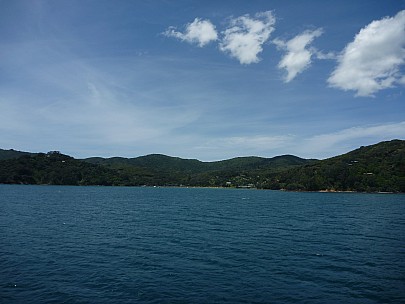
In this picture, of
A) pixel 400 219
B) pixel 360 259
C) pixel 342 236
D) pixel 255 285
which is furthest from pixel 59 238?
pixel 400 219

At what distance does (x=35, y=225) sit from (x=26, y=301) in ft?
154

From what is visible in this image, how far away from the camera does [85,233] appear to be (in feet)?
204

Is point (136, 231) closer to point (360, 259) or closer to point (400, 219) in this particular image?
point (360, 259)

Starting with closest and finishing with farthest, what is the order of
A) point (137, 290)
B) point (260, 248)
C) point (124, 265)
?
point (137, 290), point (124, 265), point (260, 248)

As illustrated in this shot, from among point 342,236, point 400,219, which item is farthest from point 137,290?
point 400,219

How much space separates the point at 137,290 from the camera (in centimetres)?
3125

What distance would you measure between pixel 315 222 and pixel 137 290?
6602 centimetres

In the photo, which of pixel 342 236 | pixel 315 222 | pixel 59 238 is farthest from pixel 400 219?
pixel 59 238

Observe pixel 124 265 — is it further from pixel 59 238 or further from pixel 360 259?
pixel 360 259

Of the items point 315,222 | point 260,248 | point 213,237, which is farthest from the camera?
point 315,222

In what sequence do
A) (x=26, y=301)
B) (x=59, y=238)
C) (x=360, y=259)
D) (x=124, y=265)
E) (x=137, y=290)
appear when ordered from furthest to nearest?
(x=59, y=238) → (x=360, y=259) → (x=124, y=265) → (x=137, y=290) → (x=26, y=301)

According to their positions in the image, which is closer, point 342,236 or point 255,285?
point 255,285

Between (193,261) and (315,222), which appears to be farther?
(315,222)

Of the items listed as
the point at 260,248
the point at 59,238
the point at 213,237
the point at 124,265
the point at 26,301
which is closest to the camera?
the point at 26,301
